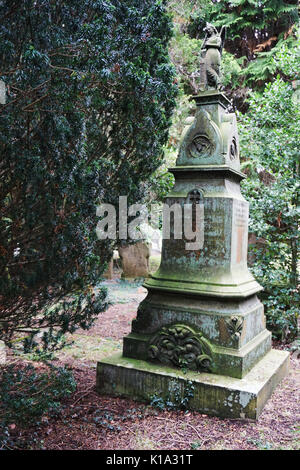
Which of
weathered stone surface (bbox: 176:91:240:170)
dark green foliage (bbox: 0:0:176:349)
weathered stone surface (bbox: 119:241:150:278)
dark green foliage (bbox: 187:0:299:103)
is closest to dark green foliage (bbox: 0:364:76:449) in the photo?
dark green foliage (bbox: 0:0:176:349)

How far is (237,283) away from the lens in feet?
11.8

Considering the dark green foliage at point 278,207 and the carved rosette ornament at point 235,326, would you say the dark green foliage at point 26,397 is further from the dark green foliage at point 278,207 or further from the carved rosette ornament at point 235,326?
the dark green foliage at point 278,207

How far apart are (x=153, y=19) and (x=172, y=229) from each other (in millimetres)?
1956

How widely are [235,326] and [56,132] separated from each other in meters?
2.29

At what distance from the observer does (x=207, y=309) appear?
356 centimetres

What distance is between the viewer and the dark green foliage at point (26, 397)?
7.59 feet

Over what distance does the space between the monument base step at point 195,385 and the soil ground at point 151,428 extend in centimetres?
8

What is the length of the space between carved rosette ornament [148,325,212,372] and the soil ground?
0.43m

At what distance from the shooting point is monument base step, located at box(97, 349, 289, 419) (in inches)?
122

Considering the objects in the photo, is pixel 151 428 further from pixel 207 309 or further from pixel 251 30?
pixel 251 30

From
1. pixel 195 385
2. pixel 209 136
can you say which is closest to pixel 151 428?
pixel 195 385

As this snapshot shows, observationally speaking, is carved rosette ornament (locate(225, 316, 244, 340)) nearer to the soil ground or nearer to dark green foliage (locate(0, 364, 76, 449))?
the soil ground

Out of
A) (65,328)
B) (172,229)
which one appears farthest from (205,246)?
(65,328)

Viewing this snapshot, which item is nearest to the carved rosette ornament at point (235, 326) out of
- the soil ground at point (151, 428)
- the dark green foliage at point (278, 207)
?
the soil ground at point (151, 428)
